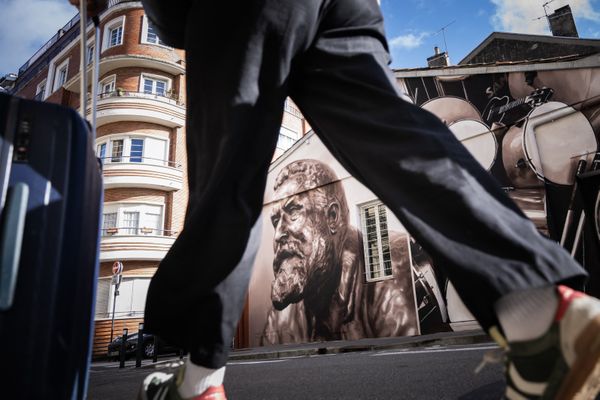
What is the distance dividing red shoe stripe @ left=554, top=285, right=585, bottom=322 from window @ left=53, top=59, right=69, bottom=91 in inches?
1225

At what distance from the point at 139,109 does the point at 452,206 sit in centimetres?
2218

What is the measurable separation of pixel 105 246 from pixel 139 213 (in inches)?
91.0

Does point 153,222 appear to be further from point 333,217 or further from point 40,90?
point 40,90

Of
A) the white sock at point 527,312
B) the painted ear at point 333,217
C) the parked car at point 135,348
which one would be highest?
the painted ear at point 333,217

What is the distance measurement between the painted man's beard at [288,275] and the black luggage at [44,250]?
12.3m

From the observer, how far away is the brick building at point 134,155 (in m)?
19.0

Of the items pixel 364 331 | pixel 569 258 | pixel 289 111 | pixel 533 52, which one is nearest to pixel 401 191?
pixel 569 258

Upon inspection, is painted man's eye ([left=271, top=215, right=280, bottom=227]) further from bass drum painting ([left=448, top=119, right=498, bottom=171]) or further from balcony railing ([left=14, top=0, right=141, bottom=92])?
balcony railing ([left=14, top=0, right=141, bottom=92])

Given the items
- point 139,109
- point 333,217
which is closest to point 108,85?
point 139,109

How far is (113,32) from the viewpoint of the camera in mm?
25203

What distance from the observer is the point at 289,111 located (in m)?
27.8

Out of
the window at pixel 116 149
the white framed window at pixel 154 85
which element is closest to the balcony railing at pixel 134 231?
the window at pixel 116 149

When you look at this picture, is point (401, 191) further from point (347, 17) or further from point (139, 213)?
point (139, 213)

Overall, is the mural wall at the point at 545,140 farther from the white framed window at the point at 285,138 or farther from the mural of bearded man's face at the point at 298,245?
the white framed window at the point at 285,138
